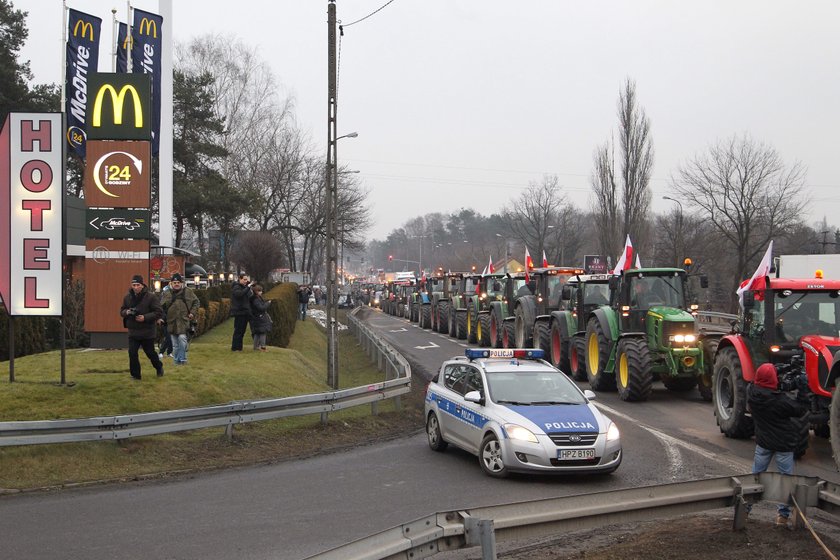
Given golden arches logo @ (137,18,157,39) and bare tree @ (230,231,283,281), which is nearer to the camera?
golden arches logo @ (137,18,157,39)

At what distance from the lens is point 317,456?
11.9 metres

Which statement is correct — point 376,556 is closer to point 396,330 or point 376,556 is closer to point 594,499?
point 594,499

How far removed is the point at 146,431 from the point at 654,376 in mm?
11480

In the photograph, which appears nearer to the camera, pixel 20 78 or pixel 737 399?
pixel 737 399

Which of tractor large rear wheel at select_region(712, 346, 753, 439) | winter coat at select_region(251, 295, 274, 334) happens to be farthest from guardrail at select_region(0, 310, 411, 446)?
tractor large rear wheel at select_region(712, 346, 753, 439)

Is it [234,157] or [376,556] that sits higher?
[234,157]

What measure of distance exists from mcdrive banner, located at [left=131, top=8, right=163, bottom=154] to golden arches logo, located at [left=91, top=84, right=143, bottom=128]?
11.3 meters

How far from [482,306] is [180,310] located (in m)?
18.0

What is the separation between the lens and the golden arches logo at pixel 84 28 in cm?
2672

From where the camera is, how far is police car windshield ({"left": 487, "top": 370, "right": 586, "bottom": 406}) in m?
10.8

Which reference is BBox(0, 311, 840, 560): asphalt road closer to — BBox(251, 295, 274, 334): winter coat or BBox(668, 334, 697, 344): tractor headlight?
BBox(668, 334, 697, 344): tractor headlight

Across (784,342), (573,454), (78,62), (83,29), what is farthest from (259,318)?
(83,29)

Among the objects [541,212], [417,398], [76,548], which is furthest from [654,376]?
[541,212]

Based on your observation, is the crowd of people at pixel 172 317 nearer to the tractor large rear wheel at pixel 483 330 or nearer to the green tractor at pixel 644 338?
the green tractor at pixel 644 338
